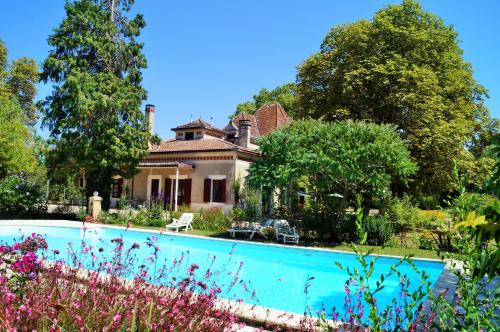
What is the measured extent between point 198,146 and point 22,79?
21.1m

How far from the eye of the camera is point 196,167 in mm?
27859

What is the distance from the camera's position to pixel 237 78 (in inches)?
933

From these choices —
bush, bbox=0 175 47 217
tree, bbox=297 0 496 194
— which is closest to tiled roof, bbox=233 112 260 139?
tree, bbox=297 0 496 194

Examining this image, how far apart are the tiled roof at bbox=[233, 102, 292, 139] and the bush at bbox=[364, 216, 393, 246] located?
17.0 metres

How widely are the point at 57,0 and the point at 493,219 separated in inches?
1073

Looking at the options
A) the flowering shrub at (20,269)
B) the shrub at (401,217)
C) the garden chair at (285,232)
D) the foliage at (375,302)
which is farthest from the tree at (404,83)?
the flowering shrub at (20,269)

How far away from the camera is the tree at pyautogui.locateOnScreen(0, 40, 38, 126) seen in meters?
37.0

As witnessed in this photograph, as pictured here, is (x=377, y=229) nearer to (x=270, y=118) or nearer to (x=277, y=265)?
(x=277, y=265)

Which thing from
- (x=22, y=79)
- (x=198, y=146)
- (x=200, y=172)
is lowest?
(x=200, y=172)

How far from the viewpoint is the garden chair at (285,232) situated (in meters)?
16.9

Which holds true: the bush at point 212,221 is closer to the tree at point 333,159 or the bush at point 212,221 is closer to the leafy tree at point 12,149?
the tree at point 333,159

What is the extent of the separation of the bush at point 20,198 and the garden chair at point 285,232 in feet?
47.0

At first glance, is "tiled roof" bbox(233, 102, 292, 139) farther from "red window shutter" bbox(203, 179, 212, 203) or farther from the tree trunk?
the tree trunk

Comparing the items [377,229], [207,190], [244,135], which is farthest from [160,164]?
[377,229]
